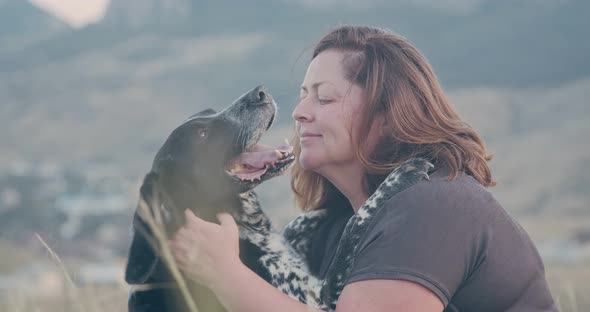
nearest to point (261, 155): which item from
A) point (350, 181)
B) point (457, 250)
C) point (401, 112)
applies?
point (350, 181)

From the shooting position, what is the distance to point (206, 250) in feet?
9.75

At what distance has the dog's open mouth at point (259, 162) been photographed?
3.67 m

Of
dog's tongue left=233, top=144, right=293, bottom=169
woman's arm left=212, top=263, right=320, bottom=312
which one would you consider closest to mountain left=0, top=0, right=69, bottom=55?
dog's tongue left=233, top=144, right=293, bottom=169

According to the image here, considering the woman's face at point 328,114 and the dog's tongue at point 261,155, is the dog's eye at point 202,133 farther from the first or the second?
the woman's face at point 328,114

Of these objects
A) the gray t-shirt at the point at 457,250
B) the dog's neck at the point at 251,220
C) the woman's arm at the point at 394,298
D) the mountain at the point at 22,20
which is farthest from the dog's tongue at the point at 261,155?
the mountain at the point at 22,20

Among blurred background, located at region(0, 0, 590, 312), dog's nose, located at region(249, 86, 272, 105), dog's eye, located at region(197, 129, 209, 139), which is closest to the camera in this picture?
dog's eye, located at region(197, 129, 209, 139)

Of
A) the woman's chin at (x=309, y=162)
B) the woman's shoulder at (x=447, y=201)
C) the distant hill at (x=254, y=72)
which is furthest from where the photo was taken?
the distant hill at (x=254, y=72)

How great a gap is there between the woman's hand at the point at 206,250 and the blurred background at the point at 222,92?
13.4 meters

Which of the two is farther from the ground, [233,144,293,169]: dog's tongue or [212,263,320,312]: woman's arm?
[233,144,293,169]: dog's tongue

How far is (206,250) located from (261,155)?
2.96 feet

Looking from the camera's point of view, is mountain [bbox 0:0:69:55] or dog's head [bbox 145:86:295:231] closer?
dog's head [bbox 145:86:295:231]

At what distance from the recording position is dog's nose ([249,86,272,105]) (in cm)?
399

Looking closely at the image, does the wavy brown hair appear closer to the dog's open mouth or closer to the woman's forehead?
the woman's forehead

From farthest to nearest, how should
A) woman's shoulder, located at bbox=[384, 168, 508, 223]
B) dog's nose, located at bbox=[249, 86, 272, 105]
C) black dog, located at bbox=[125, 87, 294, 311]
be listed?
1. dog's nose, located at bbox=[249, 86, 272, 105]
2. black dog, located at bbox=[125, 87, 294, 311]
3. woman's shoulder, located at bbox=[384, 168, 508, 223]
